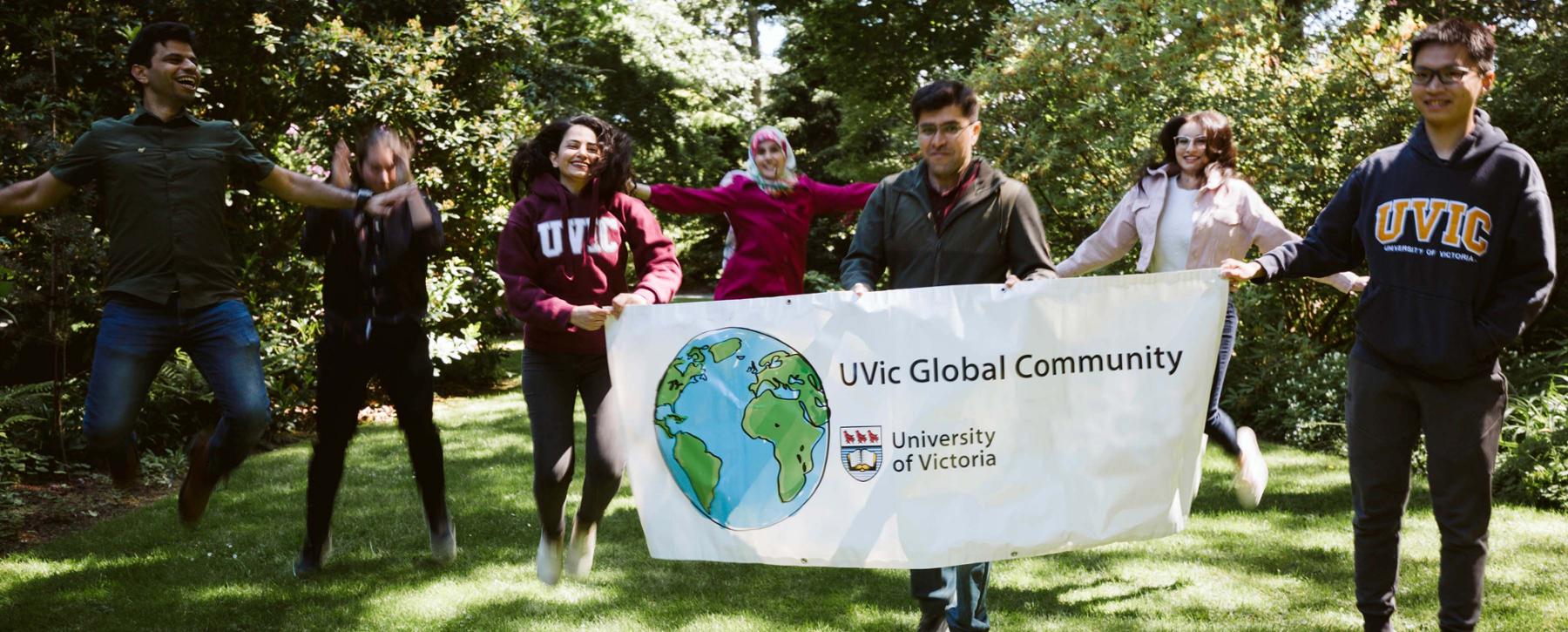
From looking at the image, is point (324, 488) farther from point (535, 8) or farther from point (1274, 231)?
point (535, 8)

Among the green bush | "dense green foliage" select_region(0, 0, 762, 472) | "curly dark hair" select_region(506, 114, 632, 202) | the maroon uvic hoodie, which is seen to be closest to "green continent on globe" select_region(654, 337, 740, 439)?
the maroon uvic hoodie

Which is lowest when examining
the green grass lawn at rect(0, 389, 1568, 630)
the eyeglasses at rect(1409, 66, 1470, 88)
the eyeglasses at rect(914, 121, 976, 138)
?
the green grass lawn at rect(0, 389, 1568, 630)

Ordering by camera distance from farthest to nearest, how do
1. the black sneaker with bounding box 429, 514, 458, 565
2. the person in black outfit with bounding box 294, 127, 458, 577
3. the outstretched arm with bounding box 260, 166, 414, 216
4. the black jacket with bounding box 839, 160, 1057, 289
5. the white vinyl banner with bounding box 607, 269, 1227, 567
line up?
the black sneaker with bounding box 429, 514, 458, 565, the person in black outfit with bounding box 294, 127, 458, 577, the outstretched arm with bounding box 260, 166, 414, 216, the black jacket with bounding box 839, 160, 1057, 289, the white vinyl banner with bounding box 607, 269, 1227, 567

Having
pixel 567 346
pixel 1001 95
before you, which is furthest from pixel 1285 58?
pixel 567 346

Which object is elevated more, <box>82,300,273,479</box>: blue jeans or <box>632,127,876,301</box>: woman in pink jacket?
<box>632,127,876,301</box>: woman in pink jacket

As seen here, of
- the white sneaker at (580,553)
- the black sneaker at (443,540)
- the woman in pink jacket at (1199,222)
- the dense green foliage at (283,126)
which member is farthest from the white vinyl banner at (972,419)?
the dense green foliage at (283,126)

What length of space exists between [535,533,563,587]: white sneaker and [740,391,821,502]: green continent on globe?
1.40 m

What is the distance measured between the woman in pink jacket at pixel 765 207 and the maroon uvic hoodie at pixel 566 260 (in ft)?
5.44

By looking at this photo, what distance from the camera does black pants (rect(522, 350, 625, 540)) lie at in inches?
178

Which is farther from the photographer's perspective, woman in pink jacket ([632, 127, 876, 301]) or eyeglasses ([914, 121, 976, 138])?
woman in pink jacket ([632, 127, 876, 301])

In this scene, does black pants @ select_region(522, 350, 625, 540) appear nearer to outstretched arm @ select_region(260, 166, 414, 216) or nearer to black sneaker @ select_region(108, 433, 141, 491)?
outstretched arm @ select_region(260, 166, 414, 216)

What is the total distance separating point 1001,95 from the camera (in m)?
11.6

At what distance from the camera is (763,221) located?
6293mm

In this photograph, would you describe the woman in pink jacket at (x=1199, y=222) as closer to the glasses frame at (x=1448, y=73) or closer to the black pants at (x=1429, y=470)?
the black pants at (x=1429, y=470)
